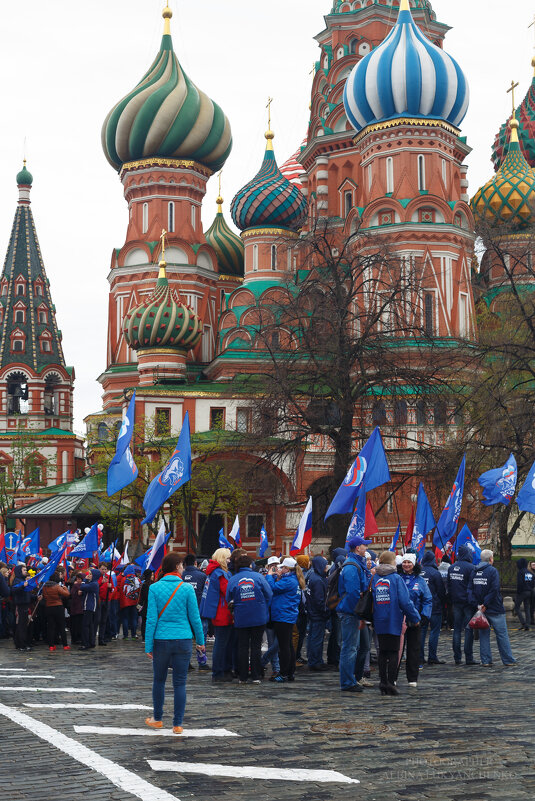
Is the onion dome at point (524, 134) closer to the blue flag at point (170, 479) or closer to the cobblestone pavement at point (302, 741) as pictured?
the blue flag at point (170, 479)

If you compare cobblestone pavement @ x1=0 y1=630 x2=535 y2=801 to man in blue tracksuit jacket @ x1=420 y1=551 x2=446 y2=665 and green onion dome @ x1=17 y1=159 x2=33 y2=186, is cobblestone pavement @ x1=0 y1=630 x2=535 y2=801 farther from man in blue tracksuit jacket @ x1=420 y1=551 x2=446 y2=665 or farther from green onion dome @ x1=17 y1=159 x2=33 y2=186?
green onion dome @ x1=17 y1=159 x2=33 y2=186

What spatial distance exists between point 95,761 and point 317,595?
20.1 feet

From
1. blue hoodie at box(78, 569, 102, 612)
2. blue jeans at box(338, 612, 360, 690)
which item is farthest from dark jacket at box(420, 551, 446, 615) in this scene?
blue hoodie at box(78, 569, 102, 612)

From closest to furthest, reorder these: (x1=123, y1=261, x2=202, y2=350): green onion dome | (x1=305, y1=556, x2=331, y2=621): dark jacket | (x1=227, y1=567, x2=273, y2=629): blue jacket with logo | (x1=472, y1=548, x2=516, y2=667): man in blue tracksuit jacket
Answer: (x1=227, y1=567, x2=273, y2=629): blue jacket with logo
(x1=305, y1=556, x2=331, y2=621): dark jacket
(x1=472, y1=548, x2=516, y2=667): man in blue tracksuit jacket
(x1=123, y1=261, x2=202, y2=350): green onion dome

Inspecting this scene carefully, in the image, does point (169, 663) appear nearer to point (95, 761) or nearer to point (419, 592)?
Answer: point (95, 761)

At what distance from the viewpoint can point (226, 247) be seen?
58.8 m

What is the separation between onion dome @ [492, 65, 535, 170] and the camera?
60781mm

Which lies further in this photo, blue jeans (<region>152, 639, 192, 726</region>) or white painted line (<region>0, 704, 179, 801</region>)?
blue jeans (<region>152, 639, 192, 726</region>)

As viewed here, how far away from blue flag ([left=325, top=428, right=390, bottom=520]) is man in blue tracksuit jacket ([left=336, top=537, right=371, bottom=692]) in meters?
2.73

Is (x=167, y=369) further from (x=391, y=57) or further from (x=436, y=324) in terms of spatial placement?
(x=391, y=57)

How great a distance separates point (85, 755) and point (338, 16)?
49.5 meters

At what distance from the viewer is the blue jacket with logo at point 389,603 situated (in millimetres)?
11727

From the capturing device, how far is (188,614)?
9.66 meters

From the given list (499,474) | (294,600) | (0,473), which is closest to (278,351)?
(499,474)
